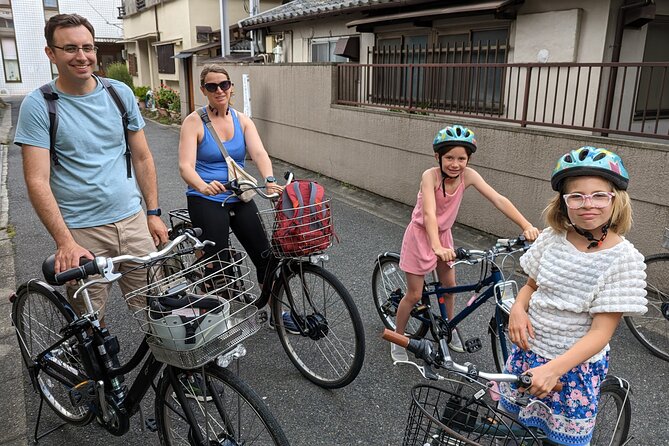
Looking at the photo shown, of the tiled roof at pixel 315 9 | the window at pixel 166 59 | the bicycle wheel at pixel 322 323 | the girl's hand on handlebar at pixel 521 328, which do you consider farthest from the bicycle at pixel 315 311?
the window at pixel 166 59

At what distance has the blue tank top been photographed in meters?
3.46

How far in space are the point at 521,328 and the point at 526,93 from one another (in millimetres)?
4603

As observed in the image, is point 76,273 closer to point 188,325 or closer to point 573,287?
point 188,325

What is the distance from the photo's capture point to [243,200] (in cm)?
354

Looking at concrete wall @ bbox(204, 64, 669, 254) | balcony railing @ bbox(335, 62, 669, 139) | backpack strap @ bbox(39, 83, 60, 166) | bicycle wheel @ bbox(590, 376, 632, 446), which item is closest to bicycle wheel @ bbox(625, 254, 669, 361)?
concrete wall @ bbox(204, 64, 669, 254)

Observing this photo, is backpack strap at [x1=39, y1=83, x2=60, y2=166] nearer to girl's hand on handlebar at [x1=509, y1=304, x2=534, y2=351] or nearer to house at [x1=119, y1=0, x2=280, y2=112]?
girl's hand on handlebar at [x1=509, y1=304, x2=534, y2=351]

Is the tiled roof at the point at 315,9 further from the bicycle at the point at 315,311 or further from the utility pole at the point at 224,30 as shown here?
the bicycle at the point at 315,311

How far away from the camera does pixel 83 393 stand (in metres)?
2.62

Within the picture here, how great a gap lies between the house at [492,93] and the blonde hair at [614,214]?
3.29 metres

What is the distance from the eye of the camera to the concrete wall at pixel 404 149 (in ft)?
15.7

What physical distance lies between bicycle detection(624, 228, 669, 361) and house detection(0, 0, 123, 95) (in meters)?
30.8

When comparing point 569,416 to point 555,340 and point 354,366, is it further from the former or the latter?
point 354,366

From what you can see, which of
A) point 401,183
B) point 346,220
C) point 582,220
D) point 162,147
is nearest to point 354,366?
point 582,220

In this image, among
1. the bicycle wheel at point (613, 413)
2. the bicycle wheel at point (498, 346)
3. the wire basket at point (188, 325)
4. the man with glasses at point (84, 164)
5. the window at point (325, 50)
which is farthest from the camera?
the window at point (325, 50)
